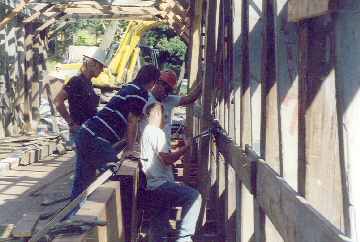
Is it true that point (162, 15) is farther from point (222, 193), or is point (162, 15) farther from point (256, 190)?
point (256, 190)

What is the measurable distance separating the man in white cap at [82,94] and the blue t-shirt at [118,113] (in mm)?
649

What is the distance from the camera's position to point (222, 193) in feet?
20.6

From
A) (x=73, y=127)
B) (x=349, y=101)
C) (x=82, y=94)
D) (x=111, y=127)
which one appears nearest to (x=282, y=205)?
(x=349, y=101)

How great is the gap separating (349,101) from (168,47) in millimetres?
32092

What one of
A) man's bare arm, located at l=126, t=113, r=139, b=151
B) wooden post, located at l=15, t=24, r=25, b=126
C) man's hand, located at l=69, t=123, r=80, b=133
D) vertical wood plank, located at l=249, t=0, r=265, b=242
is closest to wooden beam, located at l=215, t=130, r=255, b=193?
vertical wood plank, located at l=249, t=0, r=265, b=242

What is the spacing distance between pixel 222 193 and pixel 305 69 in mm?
4223

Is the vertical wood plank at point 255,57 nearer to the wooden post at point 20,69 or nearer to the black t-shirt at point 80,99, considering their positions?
the black t-shirt at point 80,99

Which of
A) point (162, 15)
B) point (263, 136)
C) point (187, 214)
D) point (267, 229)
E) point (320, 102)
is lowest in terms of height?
point (187, 214)

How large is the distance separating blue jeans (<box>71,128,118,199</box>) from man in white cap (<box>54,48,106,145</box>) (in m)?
0.62

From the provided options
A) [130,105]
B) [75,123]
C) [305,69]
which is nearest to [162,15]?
[75,123]

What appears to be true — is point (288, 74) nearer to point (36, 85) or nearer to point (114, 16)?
point (114, 16)

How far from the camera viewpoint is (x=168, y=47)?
33.8 metres

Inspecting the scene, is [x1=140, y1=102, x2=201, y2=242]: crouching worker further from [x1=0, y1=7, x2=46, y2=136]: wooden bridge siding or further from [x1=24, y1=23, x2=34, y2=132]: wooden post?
[x1=24, y1=23, x2=34, y2=132]: wooden post

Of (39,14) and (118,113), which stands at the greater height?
(39,14)
